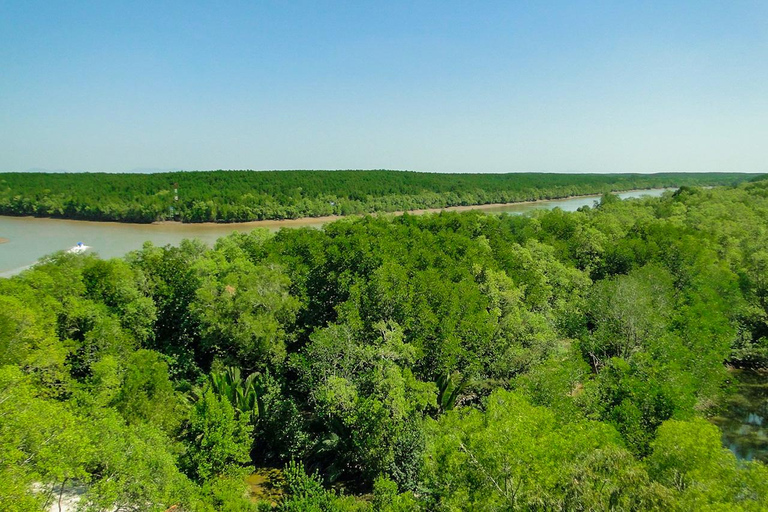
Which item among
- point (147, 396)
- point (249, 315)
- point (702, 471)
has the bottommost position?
point (147, 396)

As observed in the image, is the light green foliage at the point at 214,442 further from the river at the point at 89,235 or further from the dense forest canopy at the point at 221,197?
the dense forest canopy at the point at 221,197

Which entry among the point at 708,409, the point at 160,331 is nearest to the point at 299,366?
the point at 160,331

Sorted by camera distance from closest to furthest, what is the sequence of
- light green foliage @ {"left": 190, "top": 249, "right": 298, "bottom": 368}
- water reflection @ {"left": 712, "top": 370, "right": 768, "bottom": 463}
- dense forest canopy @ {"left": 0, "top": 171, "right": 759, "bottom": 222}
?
water reflection @ {"left": 712, "top": 370, "right": 768, "bottom": 463} → light green foliage @ {"left": 190, "top": 249, "right": 298, "bottom": 368} → dense forest canopy @ {"left": 0, "top": 171, "right": 759, "bottom": 222}

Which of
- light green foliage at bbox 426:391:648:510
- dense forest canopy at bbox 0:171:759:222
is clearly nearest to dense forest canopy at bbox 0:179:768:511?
light green foliage at bbox 426:391:648:510

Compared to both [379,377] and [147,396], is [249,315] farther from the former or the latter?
[379,377]

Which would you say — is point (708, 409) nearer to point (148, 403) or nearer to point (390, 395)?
point (390, 395)

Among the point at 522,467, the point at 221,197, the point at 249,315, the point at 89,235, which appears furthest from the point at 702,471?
the point at 221,197

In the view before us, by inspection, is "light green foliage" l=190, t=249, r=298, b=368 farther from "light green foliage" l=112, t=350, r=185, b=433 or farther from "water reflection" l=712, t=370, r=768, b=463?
"water reflection" l=712, t=370, r=768, b=463
